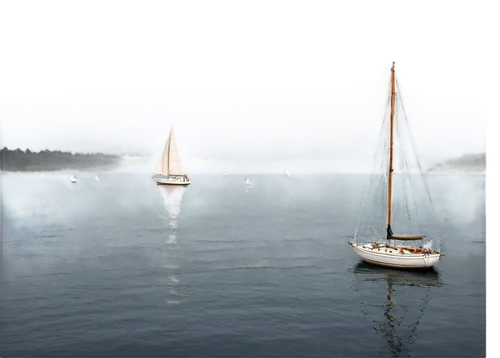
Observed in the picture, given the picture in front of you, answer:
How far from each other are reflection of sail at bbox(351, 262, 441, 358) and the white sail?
11.3 ft

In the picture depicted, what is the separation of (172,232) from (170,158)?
2.09m

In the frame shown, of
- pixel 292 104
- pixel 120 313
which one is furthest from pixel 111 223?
pixel 292 104

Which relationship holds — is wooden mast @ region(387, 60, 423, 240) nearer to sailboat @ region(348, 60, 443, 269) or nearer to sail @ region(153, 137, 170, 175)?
sailboat @ region(348, 60, 443, 269)

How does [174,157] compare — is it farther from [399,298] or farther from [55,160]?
[399,298]

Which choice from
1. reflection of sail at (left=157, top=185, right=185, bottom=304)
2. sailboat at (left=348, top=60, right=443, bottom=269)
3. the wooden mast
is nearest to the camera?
the wooden mast

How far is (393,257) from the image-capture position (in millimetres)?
9820

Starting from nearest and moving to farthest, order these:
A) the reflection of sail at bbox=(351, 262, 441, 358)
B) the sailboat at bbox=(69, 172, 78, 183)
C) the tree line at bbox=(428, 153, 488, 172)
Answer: the tree line at bbox=(428, 153, 488, 172), the reflection of sail at bbox=(351, 262, 441, 358), the sailboat at bbox=(69, 172, 78, 183)

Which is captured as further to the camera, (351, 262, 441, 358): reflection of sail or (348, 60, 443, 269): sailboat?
(348, 60, 443, 269): sailboat

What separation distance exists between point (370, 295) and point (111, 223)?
14.0ft

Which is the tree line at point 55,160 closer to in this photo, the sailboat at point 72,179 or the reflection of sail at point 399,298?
the sailboat at point 72,179

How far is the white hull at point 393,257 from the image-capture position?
8.98 meters

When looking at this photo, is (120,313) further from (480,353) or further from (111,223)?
(480,353)

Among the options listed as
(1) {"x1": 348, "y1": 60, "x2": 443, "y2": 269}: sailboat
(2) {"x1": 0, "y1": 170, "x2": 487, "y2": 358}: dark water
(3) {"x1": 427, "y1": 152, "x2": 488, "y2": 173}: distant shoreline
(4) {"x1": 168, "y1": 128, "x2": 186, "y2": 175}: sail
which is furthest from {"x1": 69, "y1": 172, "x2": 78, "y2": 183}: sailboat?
(3) {"x1": 427, "y1": 152, "x2": 488, "y2": 173}: distant shoreline

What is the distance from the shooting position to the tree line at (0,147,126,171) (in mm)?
7023
